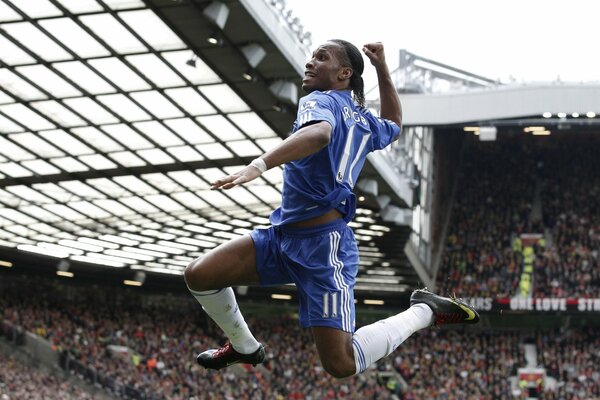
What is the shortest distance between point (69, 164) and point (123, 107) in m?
4.76

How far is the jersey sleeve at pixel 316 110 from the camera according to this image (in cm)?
726

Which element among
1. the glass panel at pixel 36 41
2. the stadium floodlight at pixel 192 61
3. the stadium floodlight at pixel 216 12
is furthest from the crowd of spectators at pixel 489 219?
the stadium floodlight at pixel 216 12

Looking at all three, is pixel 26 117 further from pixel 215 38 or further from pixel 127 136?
pixel 215 38

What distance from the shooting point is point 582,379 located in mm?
44125

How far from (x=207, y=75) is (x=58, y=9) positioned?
445 centimetres

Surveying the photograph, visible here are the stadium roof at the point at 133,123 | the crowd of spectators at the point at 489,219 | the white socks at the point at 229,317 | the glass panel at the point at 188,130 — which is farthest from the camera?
the crowd of spectators at the point at 489,219

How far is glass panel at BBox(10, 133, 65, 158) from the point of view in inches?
1197

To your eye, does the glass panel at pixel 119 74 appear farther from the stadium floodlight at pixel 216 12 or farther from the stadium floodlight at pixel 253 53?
the stadium floodlight at pixel 216 12

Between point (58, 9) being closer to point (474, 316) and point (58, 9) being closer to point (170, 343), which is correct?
point (474, 316)

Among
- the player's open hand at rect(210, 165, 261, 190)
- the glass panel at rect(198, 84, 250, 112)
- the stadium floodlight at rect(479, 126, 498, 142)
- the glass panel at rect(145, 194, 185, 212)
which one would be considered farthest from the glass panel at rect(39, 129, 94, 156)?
the player's open hand at rect(210, 165, 261, 190)

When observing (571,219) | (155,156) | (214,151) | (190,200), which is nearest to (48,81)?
(155,156)

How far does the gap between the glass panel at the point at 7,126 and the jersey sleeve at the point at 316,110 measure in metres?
22.6

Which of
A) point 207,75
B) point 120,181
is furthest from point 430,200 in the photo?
point 207,75

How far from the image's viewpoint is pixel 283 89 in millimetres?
26953
